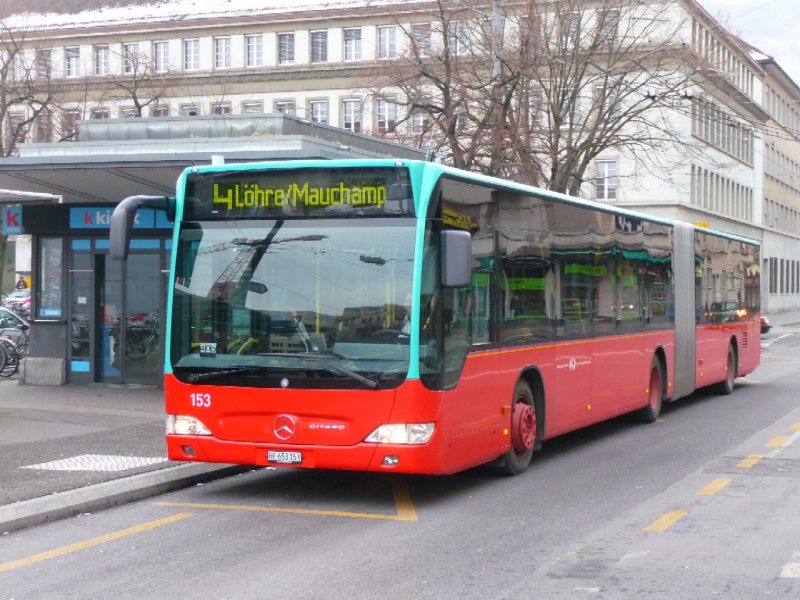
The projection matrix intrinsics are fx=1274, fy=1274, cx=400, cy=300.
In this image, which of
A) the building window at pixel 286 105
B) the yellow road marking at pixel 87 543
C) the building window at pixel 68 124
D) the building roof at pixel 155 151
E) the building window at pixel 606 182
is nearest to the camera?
the yellow road marking at pixel 87 543

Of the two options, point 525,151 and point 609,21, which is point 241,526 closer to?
point 525,151

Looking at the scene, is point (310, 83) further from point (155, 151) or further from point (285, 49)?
point (155, 151)

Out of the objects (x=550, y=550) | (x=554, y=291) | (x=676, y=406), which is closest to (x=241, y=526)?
(x=550, y=550)

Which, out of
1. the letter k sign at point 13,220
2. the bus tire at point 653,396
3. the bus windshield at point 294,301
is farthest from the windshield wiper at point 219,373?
the letter k sign at point 13,220

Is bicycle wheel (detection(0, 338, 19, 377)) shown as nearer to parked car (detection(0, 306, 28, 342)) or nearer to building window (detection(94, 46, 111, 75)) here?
parked car (detection(0, 306, 28, 342))

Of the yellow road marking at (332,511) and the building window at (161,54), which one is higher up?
the building window at (161,54)

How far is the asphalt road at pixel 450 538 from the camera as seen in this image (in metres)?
7.50

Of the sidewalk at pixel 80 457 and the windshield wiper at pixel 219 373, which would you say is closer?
the sidewalk at pixel 80 457

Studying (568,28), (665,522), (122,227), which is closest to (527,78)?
(568,28)

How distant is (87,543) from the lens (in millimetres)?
8961

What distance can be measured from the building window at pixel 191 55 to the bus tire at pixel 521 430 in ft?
215

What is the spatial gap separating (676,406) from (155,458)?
10.8 metres

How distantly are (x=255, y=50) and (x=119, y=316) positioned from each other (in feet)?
186

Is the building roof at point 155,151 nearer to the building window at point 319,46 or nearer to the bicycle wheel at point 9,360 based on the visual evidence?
the bicycle wheel at point 9,360
